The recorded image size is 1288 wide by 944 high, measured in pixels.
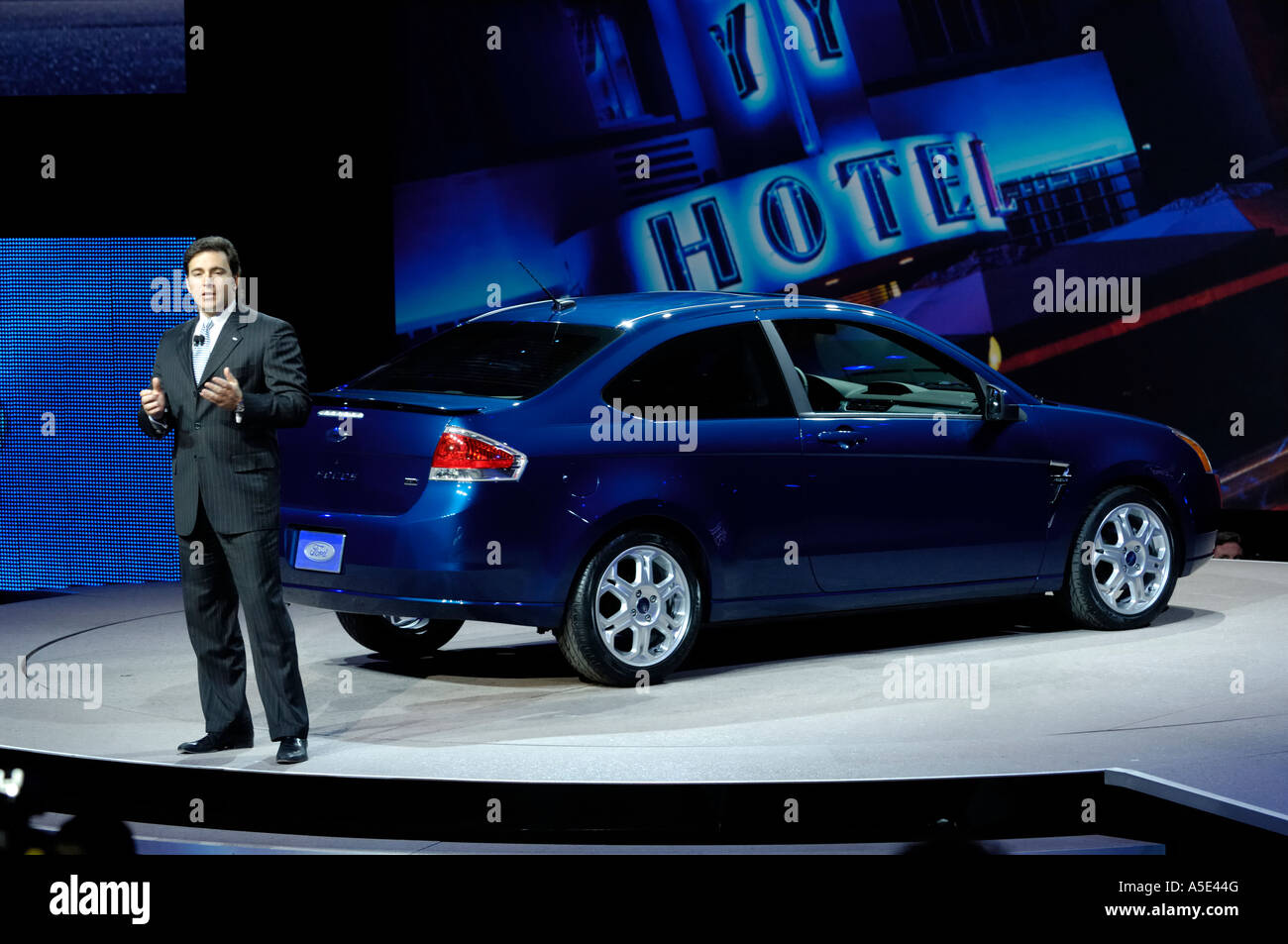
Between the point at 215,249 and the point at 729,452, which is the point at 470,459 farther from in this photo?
the point at 215,249

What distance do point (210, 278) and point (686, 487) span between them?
210 cm

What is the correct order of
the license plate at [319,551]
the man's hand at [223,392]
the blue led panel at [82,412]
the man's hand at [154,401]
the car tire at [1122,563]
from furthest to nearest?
the blue led panel at [82,412] < the car tire at [1122,563] < the license plate at [319,551] < the man's hand at [154,401] < the man's hand at [223,392]

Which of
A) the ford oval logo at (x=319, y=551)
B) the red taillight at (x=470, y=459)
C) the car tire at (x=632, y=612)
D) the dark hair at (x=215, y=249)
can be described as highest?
the dark hair at (x=215, y=249)

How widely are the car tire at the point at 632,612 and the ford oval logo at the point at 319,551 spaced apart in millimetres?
902

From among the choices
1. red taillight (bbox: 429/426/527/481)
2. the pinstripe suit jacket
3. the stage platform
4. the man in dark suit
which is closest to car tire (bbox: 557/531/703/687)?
the stage platform

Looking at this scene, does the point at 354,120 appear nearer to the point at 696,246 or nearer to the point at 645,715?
the point at 696,246

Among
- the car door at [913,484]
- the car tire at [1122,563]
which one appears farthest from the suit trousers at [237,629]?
the car tire at [1122,563]

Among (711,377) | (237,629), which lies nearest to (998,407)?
(711,377)

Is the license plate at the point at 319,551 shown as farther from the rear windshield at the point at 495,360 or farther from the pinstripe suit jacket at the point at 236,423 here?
the pinstripe suit jacket at the point at 236,423

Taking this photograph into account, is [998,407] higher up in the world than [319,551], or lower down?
higher up

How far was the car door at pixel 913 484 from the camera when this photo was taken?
7.23 metres

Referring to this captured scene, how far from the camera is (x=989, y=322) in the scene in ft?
36.1

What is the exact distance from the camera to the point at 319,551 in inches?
266
